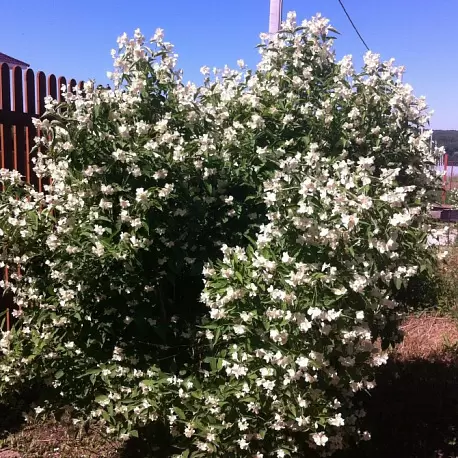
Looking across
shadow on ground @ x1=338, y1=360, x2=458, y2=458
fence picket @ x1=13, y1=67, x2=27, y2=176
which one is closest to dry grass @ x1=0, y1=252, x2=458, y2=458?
shadow on ground @ x1=338, y1=360, x2=458, y2=458

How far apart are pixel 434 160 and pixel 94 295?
78.5 inches

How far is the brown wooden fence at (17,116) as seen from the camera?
4.05 meters

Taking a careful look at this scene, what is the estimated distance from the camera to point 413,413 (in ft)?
12.3

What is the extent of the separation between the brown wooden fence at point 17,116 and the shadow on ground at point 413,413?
2.66m

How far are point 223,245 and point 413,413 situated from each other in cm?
218

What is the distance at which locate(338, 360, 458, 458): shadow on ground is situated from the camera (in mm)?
3357

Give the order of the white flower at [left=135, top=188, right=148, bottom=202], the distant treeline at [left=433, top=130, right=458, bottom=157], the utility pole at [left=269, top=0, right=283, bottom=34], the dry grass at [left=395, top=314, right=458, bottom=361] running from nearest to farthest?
the white flower at [left=135, top=188, right=148, bottom=202] < the dry grass at [left=395, top=314, right=458, bottom=361] < the utility pole at [left=269, top=0, right=283, bottom=34] < the distant treeline at [left=433, top=130, right=458, bottom=157]

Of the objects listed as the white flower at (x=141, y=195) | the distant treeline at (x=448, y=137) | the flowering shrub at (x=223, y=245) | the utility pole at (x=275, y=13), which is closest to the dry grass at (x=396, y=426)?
the flowering shrub at (x=223, y=245)

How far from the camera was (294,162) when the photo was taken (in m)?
2.26

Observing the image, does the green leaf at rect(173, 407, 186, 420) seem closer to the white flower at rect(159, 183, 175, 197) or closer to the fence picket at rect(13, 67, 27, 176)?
the white flower at rect(159, 183, 175, 197)

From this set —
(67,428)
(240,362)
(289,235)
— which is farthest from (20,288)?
(289,235)

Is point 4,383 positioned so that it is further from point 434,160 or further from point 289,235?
point 434,160

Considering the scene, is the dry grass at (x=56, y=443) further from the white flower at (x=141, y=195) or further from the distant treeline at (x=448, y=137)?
the distant treeline at (x=448, y=137)

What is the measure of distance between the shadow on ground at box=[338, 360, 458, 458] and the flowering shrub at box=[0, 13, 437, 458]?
84 cm
